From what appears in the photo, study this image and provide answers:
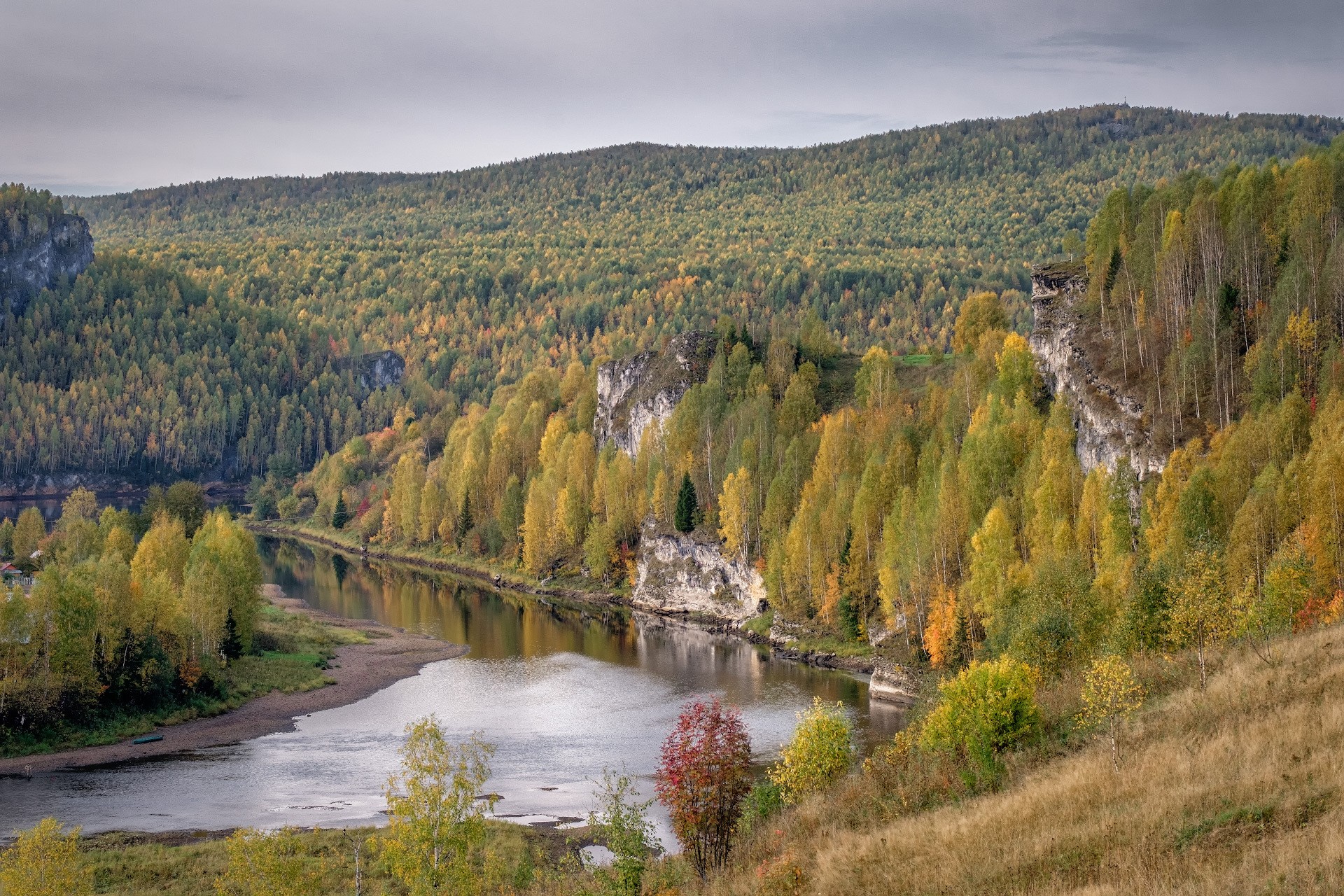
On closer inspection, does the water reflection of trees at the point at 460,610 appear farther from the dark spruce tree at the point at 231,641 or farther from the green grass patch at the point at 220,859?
the green grass patch at the point at 220,859

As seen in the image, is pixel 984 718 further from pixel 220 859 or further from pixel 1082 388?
pixel 1082 388

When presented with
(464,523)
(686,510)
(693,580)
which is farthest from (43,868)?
(464,523)

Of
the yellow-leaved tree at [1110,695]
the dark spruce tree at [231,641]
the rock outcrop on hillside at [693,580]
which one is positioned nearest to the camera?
the yellow-leaved tree at [1110,695]

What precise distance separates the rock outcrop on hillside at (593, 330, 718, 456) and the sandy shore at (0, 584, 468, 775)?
32.4 meters

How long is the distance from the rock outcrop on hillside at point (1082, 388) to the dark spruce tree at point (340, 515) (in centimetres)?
9294

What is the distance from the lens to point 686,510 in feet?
323

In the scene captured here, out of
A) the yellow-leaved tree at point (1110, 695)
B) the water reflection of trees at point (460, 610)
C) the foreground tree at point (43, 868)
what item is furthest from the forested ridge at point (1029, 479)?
the foreground tree at point (43, 868)

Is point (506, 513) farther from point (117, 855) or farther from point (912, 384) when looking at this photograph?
point (117, 855)

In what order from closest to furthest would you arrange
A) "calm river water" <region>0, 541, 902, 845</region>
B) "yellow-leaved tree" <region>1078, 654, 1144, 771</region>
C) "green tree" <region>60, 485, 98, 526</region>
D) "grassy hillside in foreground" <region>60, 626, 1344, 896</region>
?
"grassy hillside in foreground" <region>60, 626, 1344, 896</region>, "yellow-leaved tree" <region>1078, 654, 1144, 771</region>, "calm river water" <region>0, 541, 902, 845</region>, "green tree" <region>60, 485, 98, 526</region>

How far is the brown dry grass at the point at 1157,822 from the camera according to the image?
66.6 feet

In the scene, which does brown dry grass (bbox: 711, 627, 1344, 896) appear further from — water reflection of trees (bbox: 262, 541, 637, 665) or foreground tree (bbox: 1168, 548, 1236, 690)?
water reflection of trees (bbox: 262, 541, 637, 665)

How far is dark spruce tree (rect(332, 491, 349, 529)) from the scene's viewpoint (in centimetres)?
15300

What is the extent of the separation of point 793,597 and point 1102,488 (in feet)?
85.1

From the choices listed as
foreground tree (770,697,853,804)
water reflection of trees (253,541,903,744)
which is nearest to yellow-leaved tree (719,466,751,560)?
water reflection of trees (253,541,903,744)
